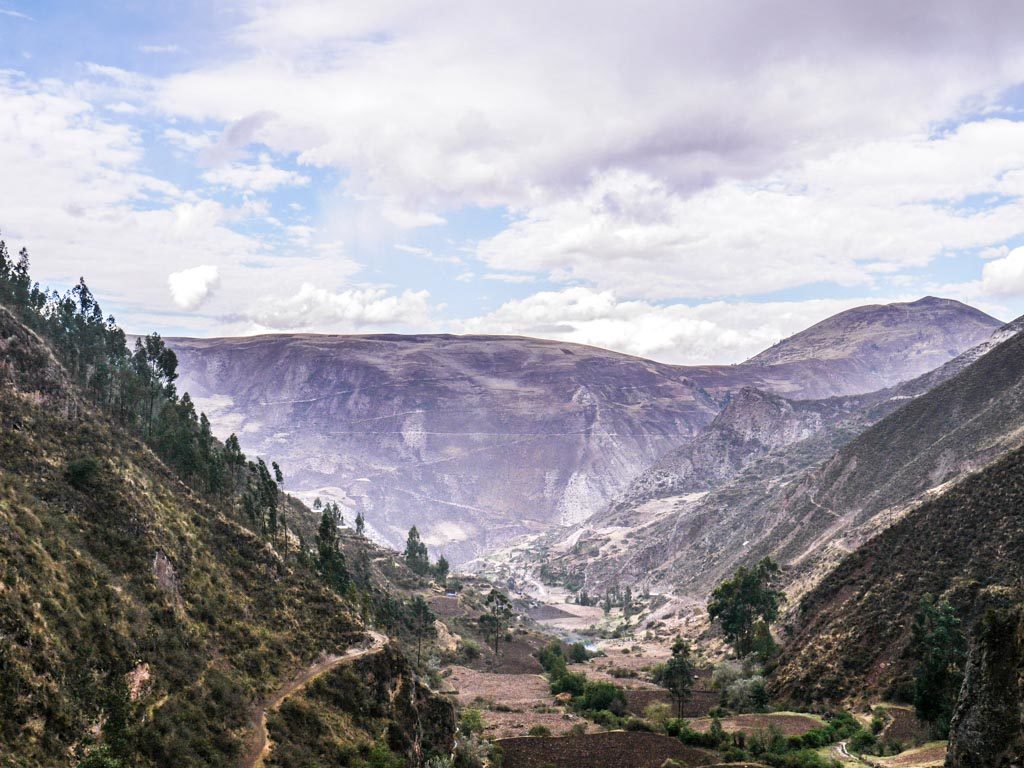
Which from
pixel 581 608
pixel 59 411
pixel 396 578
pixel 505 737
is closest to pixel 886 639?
pixel 505 737

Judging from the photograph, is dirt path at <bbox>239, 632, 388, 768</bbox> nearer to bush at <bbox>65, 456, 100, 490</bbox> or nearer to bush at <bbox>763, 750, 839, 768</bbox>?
bush at <bbox>65, 456, 100, 490</bbox>

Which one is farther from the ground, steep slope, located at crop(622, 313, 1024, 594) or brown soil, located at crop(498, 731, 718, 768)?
steep slope, located at crop(622, 313, 1024, 594)

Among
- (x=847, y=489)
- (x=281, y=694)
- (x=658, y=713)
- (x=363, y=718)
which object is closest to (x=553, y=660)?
(x=658, y=713)

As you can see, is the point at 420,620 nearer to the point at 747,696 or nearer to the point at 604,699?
the point at 604,699

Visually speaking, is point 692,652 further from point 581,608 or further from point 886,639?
point 581,608

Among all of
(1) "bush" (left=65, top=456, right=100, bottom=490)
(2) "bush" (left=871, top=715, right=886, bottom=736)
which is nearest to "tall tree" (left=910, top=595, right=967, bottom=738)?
(2) "bush" (left=871, top=715, right=886, bottom=736)

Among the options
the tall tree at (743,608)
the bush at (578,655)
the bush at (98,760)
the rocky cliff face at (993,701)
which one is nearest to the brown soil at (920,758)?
the rocky cliff face at (993,701)
